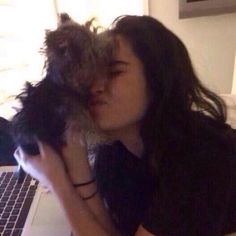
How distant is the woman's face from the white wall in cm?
129

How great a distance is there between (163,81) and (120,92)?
113mm

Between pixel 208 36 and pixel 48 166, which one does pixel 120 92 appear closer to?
pixel 48 166

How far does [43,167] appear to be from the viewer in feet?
3.10

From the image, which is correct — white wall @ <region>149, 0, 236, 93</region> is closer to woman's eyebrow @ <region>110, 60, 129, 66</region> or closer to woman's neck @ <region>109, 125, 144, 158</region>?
woman's neck @ <region>109, 125, 144, 158</region>

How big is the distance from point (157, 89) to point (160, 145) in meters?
0.14

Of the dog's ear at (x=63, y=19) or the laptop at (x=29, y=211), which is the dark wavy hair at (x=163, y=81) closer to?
the dog's ear at (x=63, y=19)

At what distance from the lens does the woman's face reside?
83 centimetres

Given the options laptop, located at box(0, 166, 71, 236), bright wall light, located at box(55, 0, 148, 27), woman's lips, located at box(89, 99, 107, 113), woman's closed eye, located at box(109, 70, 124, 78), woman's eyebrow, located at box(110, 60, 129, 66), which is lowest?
laptop, located at box(0, 166, 71, 236)

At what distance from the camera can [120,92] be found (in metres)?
0.84

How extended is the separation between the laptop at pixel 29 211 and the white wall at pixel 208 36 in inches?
51.2

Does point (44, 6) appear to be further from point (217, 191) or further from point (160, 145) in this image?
point (217, 191)

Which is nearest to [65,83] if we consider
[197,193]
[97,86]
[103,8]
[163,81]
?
[97,86]

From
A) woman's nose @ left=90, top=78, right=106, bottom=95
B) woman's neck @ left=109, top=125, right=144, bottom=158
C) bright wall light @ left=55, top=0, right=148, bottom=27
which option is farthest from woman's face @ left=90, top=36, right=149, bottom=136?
bright wall light @ left=55, top=0, right=148, bottom=27

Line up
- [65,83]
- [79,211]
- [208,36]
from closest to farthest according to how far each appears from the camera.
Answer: [65,83], [79,211], [208,36]
